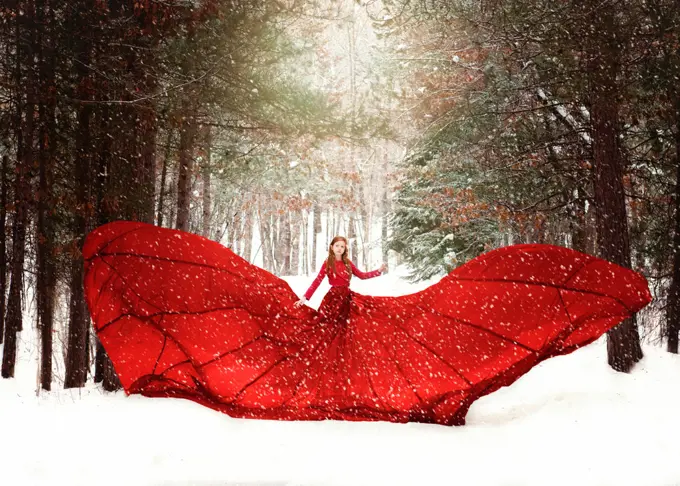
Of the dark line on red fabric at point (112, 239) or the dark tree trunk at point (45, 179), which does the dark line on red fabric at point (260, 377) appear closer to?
the dark line on red fabric at point (112, 239)

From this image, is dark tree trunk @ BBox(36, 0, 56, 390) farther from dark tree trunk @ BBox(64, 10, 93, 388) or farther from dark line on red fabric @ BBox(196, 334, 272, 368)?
dark line on red fabric @ BBox(196, 334, 272, 368)

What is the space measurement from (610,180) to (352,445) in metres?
5.07

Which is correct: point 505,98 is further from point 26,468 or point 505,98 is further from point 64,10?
point 26,468

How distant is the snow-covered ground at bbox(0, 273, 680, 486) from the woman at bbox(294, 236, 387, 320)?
46.3 inches

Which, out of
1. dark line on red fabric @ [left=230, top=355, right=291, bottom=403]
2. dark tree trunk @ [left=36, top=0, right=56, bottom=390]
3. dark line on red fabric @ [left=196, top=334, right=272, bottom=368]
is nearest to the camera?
dark line on red fabric @ [left=230, top=355, right=291, bottom=403]

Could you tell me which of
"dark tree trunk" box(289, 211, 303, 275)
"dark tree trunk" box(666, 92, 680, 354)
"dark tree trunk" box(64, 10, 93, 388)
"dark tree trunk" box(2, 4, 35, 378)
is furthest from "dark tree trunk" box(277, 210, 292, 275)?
"dark tree trunk" box(666, 92, 680, 354)

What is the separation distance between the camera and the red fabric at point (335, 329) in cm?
547

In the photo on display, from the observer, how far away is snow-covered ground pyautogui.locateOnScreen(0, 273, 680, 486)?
439 cm

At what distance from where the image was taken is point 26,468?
4473mm

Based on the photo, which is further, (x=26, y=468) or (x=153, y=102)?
(x=153, y=102)

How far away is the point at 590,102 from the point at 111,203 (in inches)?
257

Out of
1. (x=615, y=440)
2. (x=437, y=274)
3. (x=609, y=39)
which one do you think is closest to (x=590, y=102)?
(x=609, y=39)

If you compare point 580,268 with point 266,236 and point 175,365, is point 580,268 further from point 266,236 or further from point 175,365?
point 266,236

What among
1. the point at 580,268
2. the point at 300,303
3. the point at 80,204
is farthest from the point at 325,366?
the point at 80,204
